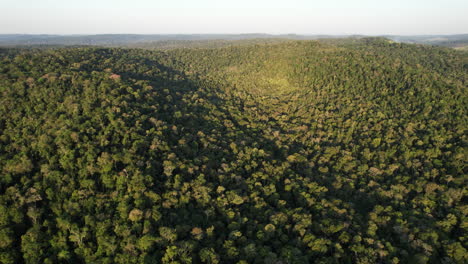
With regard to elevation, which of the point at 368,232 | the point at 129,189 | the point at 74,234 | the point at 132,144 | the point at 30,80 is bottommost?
the point at 368,232

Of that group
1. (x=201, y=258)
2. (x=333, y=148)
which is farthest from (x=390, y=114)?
(x=201, y=258)

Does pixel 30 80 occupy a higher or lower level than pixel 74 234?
higher

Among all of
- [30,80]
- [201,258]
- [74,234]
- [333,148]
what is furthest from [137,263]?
[30,80]

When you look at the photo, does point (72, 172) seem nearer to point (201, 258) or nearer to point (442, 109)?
point (201, 258)

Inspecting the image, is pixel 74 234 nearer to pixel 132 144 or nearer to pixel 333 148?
pixel 132 144

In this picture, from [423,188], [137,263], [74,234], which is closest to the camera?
[137,263]

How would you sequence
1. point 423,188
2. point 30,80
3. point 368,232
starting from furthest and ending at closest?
point 30,80 → point 423,188 → point 368,232

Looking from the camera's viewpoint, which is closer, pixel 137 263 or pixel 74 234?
pixel 137 263
